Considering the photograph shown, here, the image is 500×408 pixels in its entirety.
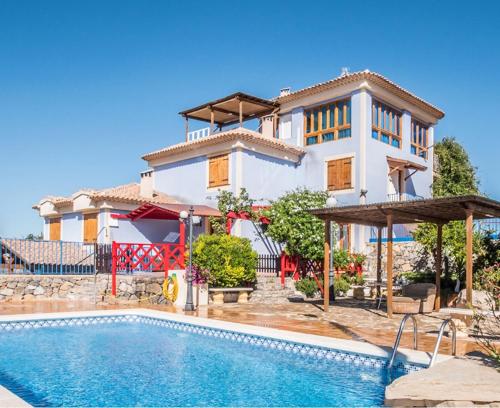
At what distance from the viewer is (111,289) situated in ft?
55.6

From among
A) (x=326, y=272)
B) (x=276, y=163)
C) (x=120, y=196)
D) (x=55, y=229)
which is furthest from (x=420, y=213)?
(x=55, y=229)

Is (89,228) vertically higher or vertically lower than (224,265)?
higher

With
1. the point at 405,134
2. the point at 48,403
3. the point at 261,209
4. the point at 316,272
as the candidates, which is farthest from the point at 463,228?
the point at 48,403

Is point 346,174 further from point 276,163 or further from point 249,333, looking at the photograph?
point 249,333

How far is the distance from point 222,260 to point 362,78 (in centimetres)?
1139

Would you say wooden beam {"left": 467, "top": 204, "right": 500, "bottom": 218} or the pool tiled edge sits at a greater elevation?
wooden beam {"left": 467, "top": 204, "right": 500, "bottom": 218}

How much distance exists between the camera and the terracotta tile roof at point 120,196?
21.5 meters

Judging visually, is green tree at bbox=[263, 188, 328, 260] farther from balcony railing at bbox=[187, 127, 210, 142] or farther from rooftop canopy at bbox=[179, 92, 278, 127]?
balcony railing at bbox=[187, 127, 210, 142]

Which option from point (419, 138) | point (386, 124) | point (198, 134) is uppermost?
point (386, 124)

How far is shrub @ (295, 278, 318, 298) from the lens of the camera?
1769 centimetres

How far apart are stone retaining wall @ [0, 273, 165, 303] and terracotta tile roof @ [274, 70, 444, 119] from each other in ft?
40.5

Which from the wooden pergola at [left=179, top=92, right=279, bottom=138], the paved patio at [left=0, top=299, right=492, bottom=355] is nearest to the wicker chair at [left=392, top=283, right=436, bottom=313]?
the paved patio at [left=0, top=299, right=492, bottom=355]

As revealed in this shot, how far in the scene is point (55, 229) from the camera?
25875mm

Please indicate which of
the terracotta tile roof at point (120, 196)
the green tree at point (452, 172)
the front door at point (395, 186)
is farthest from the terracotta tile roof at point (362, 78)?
the terracotta tile roof at point (120, 196)
